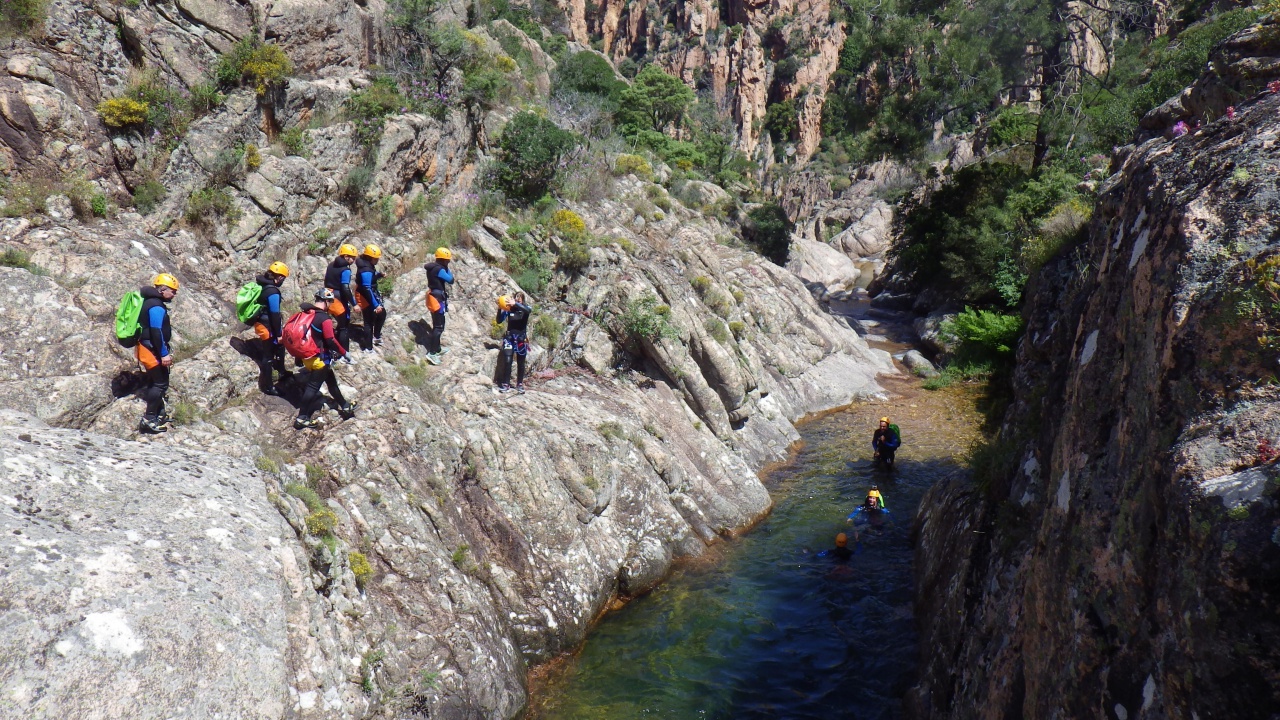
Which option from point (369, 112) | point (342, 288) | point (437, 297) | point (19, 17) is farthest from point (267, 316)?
point (19, 17)

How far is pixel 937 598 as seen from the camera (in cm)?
930

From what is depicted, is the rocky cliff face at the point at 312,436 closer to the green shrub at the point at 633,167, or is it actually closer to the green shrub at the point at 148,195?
the green shrub at the point at 148,195

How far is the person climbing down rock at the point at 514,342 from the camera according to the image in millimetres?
12836

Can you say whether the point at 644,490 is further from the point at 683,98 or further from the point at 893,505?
the point at 683,98

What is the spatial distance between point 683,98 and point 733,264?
3215 centimetres

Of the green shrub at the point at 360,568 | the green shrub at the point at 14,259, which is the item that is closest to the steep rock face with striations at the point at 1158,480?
the green shrub at the point at 360,568

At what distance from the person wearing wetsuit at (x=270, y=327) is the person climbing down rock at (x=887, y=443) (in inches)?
520

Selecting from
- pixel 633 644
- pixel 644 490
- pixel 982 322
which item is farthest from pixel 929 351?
pixel 633 644

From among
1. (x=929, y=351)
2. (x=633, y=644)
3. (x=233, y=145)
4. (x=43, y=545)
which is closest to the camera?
(x=43, y=545)

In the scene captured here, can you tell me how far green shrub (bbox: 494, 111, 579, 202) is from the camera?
61.6 ft

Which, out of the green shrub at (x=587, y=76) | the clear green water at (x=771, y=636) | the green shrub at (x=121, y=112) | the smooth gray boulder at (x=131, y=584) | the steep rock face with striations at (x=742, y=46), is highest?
the steep rock face with striations at (x=742, y=46)

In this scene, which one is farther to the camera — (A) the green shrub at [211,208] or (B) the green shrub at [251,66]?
(B) the green shrub at [251,66]

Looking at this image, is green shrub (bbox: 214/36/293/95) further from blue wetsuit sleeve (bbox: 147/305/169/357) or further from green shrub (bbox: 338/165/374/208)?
blue wetsuit sleeve (bbox: 147/305/169/357)

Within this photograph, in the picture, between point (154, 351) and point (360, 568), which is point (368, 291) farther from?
point (360, 568)
